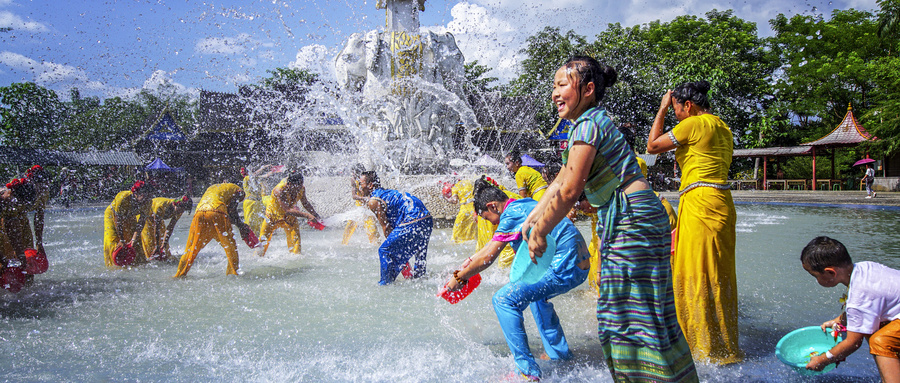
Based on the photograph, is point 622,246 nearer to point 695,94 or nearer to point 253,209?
point 695,94

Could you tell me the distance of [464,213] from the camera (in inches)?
282

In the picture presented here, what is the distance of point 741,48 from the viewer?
2812 cm

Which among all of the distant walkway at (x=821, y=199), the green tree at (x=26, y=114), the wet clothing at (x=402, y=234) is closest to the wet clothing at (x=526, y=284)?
the wet clothing at (x=402, y=234)

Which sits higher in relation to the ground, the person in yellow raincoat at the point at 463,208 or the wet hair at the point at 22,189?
the wet hair at the point at 22,189

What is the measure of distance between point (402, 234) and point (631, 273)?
131 inches

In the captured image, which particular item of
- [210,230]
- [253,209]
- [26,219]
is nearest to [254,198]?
[253,209]

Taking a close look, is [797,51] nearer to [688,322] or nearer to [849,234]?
[849,234]

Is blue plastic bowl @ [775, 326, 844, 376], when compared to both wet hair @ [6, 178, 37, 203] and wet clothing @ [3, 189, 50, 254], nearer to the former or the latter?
wet clothing @ [3, 189, 50, 254]

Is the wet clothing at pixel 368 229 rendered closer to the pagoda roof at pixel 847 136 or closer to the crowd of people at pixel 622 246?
the crowd of people at pixel 622 246

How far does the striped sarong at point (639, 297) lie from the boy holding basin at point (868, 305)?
864 millimetres

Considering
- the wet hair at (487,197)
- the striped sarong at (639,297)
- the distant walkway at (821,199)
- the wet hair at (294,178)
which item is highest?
the wet hair at (294,178)

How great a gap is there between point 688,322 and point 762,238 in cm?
643

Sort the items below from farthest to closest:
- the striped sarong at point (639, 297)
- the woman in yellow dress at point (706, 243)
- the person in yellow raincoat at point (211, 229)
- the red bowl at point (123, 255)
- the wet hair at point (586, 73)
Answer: the red bowl at point (123, 255) < the person in yellow raincoat at point (211, 229) < the woman in yellow dress at point (706, 243) < the wet hair at point (586, 73) < the striped sarong at point (639, 297)

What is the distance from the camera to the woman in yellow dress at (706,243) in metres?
2.93
